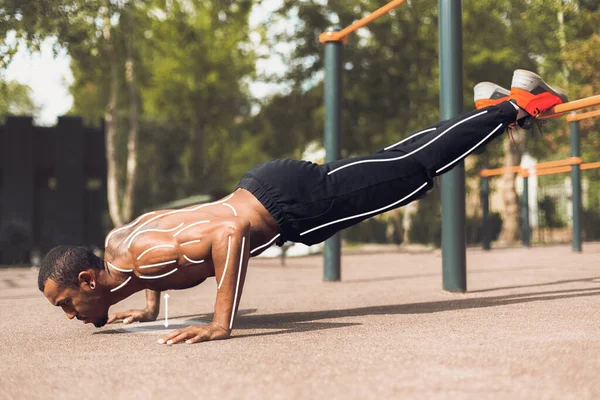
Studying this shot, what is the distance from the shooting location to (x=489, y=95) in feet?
15.5

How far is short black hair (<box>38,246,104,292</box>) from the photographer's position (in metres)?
3.83

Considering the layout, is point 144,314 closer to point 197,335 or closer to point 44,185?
point 197,335

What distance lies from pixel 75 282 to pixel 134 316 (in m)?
0.98

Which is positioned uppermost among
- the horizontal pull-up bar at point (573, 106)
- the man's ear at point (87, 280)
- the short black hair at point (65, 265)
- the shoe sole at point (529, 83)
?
the shoe sole at point (529, 83)

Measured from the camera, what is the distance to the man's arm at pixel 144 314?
15.6 ft

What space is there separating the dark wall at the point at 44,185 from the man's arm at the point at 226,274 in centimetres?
1354

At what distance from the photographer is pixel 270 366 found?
300 centimetres

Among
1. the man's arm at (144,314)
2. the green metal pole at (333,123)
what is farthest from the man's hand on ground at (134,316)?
the green metal pole at (333,123)

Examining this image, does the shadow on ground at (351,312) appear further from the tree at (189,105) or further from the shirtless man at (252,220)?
the tree at (189,105)

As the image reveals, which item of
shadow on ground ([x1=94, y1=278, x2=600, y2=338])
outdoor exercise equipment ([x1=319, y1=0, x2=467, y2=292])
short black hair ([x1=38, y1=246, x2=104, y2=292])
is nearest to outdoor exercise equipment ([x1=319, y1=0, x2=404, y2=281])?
outdoor exercise equipment ([x1=319, y1=0, x2=467, y2=292])

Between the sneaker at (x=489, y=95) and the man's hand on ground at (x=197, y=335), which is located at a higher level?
the sneaker at (x=489, y=95)

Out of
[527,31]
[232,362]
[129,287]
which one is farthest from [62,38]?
[527,31]

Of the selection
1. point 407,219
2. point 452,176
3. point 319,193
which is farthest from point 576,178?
point 319,193

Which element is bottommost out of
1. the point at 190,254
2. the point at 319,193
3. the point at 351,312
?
the point at 351,312
